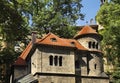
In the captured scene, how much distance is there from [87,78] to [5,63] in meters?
13.4

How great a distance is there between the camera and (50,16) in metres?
55.0

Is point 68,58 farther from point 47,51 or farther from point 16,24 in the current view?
point 16,24

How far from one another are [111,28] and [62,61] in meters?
8.41

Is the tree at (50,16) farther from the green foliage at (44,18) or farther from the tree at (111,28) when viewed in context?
the tree at (111,28)

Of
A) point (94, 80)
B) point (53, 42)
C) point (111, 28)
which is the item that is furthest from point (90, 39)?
point (53, 42)

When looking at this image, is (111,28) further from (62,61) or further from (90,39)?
(62,61)

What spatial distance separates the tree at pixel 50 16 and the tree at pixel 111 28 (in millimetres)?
7088

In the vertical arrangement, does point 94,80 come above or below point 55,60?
below

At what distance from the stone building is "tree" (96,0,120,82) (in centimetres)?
158

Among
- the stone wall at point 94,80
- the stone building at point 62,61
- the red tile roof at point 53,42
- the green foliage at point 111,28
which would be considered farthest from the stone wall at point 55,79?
the green foliage at point 111,28

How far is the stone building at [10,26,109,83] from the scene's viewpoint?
1578 inches

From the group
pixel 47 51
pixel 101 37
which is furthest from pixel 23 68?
pixel 101 37

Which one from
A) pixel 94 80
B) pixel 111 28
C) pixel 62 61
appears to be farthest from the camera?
pixel 111 28

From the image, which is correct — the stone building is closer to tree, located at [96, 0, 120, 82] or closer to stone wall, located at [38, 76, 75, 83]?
stone wall, located at [38, 76, 75, 83]
